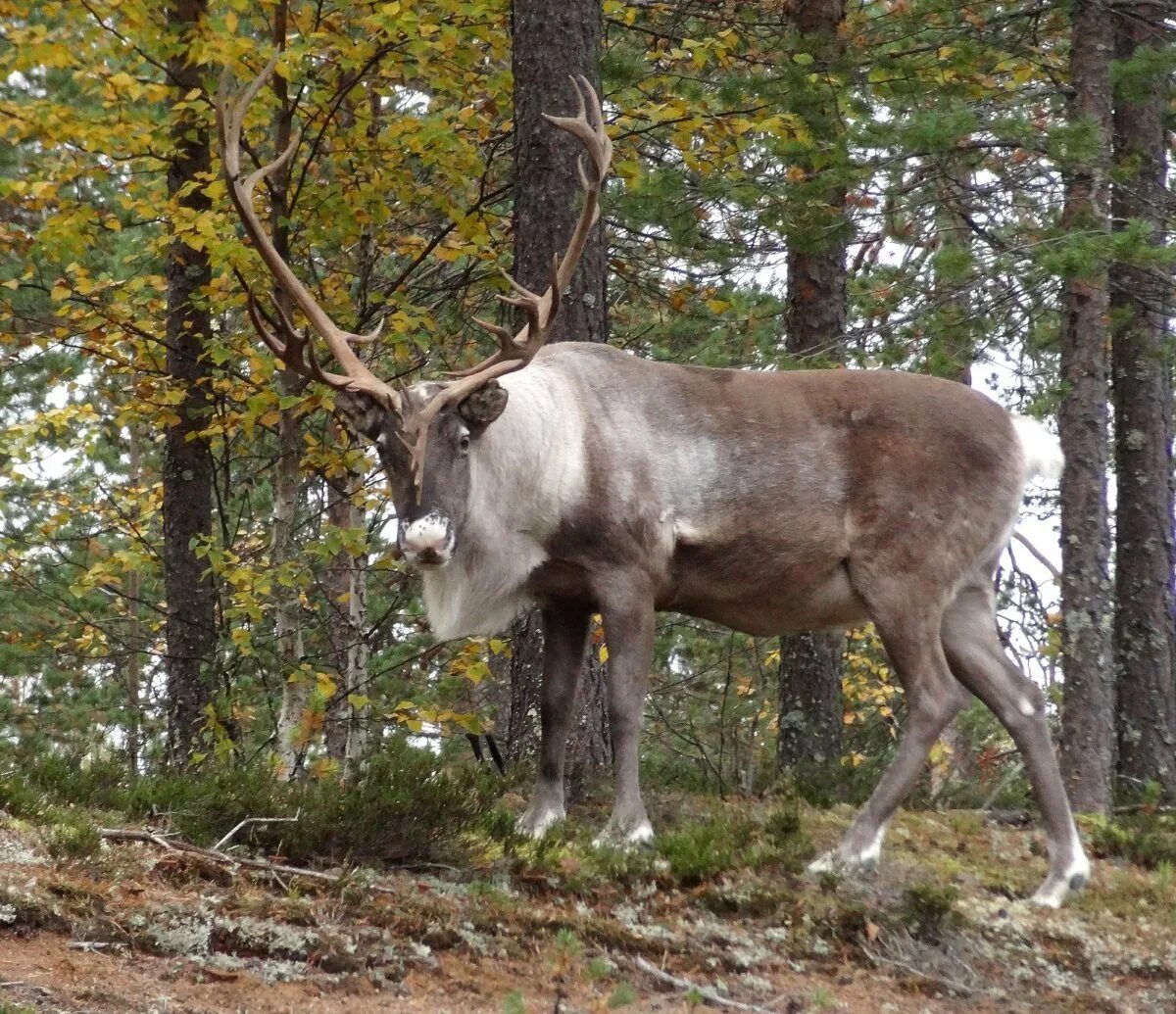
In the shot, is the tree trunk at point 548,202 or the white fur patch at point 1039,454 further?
the tree trunk at point 548,202


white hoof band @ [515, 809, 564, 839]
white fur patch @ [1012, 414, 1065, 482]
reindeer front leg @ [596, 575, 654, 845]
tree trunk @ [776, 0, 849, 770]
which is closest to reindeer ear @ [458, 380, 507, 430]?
reindeer front leg @ [596, 575, 654, 845]

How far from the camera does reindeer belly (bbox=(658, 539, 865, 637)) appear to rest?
7.26m

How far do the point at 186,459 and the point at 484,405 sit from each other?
542cm

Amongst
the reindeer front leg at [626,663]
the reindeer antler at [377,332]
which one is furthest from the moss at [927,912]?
the reindeer antler at [377,332]

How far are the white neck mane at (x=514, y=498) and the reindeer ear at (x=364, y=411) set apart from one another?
454mm

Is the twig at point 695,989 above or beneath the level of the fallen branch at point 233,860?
beneath

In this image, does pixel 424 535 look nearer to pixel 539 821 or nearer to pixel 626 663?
pixel 626 663

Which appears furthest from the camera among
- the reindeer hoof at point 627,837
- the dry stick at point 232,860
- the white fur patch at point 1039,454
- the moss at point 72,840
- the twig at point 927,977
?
the white fur patch at point 1039,454

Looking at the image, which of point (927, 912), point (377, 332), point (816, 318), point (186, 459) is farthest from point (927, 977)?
point (186, 459)

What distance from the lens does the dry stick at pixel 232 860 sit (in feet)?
17.8

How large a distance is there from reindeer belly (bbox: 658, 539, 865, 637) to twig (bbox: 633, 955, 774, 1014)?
2322mm

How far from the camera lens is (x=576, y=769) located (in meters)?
8.38

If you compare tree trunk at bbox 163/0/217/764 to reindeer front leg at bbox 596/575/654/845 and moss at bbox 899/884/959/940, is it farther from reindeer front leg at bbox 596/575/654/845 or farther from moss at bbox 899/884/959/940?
moss at bbox 899/884/959/940

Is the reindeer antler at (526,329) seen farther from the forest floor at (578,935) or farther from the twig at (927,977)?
the twig at (927,977)
